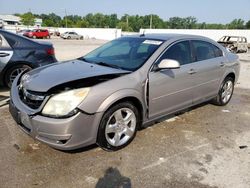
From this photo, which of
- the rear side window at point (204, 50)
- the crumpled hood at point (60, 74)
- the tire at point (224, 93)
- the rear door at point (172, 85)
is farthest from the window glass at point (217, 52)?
the crumpled hood at point (60, 74)

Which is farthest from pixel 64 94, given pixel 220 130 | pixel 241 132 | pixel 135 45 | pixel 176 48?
pixel 241 132

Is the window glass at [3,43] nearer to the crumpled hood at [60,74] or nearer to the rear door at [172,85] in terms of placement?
the crumpled hood at [60,74]

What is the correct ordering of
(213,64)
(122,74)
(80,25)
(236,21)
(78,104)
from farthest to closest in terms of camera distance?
(236,21) → (80,25) → (213,64) → (122,74) → (78,104)

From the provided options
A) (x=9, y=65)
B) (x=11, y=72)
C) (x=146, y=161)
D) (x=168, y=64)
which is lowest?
(x=146, y=161)

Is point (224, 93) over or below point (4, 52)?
below

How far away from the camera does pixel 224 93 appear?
594cm

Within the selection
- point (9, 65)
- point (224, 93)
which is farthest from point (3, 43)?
point (224, 93)

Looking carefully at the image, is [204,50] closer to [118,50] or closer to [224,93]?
[224,93]

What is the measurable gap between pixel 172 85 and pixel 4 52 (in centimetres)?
400

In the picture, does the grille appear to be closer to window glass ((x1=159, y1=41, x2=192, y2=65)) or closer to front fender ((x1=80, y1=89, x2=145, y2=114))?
front fender ((x1=80, y1=89, x2=145, y2=114))

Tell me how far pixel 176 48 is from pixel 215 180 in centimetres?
219

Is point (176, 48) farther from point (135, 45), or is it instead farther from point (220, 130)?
point (220, 130)

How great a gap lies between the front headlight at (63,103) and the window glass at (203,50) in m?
2.57

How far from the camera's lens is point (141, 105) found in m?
3.89
